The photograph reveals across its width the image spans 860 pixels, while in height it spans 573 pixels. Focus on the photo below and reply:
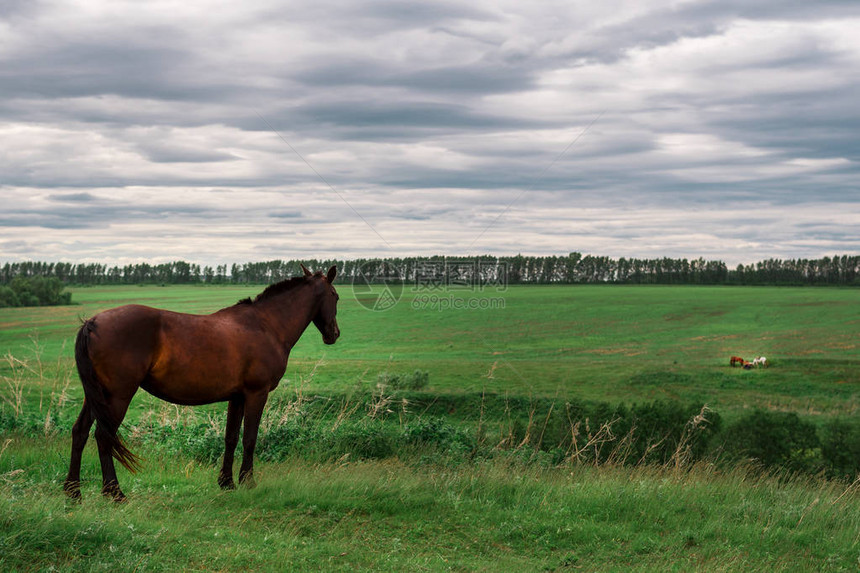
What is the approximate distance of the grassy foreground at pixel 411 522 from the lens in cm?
559

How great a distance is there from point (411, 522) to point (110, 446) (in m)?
3.46

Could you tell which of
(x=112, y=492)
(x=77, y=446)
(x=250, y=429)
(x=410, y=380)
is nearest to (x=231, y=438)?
(x=250, y=429)

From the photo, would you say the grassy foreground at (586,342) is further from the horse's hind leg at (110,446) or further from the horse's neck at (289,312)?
the horse's hind leg at (110,446)

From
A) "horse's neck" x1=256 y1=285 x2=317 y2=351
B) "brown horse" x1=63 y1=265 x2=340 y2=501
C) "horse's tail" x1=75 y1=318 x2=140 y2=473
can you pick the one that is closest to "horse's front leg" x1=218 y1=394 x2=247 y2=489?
"brown horse" x1=63 y1=265 x2=340 y2=501

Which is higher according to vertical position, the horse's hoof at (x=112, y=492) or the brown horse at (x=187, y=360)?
the brown horse at (x=187, y=360)

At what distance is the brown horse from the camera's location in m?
6.66

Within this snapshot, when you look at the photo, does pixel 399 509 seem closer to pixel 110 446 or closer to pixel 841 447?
pixel 110 446

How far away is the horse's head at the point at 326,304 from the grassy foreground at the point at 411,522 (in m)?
1.85

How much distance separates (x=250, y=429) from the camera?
24.9 feet

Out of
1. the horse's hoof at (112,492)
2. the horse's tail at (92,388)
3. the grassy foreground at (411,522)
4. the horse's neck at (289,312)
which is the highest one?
the horse's neck at (289,312)

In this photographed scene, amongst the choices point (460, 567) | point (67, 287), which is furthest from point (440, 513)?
point (67, 287)

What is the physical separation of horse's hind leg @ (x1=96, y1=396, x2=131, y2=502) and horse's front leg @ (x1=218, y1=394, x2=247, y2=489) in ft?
3.66

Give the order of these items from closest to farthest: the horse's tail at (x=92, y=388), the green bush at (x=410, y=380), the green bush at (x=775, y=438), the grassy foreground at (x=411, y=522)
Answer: the grassy foreground at (x=411, y=522), the horse's tail at (x=92, y=388), the green bush at (x=775, y=438), the green bush at (x=410, y=380)

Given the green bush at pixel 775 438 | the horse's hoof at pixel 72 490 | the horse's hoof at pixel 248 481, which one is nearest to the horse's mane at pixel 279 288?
the horse's hoof at pixel 248 481
